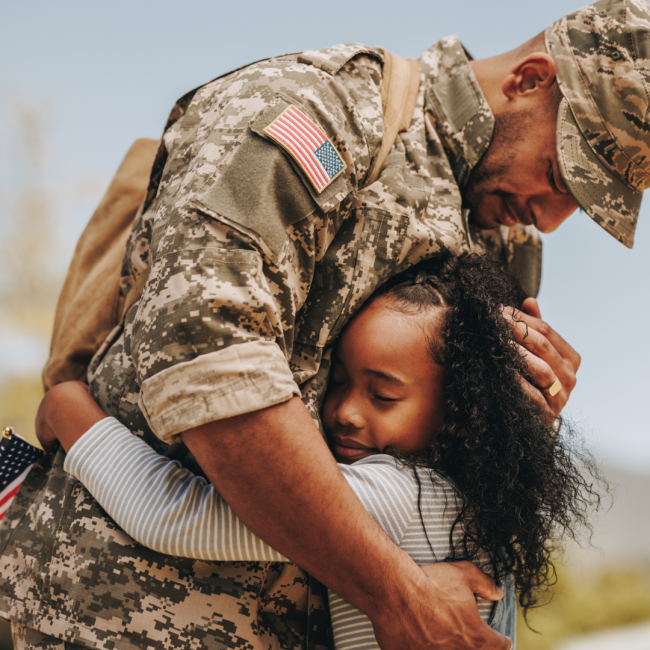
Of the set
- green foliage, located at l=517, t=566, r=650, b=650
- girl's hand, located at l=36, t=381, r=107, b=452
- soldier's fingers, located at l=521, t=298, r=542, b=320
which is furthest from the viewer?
green foliage, located at l=517, t=566, r=650, b=650

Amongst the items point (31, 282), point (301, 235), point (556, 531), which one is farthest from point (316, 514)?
point (31, 282)

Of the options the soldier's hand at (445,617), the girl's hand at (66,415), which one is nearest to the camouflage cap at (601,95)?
the soldier's hand at (445,617)

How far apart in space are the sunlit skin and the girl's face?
69cm

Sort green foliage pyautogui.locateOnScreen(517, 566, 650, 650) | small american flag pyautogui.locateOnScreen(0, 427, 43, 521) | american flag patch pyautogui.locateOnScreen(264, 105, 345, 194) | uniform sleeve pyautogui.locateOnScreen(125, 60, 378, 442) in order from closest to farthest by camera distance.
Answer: uniform sleeve pyautogui.locateOnScreen(125, 60, 378, 442)
american flag patch pyautogui.locateOnScreen(264, 105, 345, 194)
small american flag pyautogui.locateOnScreen(0, 427, 43, 521)
green foliage pyautogui.locateOnScreen(517, 566, 650, 650)

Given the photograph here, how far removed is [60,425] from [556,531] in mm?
1462

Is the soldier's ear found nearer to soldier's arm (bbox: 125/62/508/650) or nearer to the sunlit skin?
the sunlit skin

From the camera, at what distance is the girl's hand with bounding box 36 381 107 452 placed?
153 cm

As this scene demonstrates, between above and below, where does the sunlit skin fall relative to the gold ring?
above

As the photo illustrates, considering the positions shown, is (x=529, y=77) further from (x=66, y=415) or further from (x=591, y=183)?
(x=66, y=415)

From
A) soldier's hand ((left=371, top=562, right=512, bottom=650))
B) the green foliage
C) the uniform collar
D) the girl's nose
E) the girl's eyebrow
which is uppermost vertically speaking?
the uniform collar

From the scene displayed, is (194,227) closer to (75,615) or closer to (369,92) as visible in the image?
(369,92)

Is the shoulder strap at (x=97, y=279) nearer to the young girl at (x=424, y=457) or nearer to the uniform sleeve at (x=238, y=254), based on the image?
the young girl at (x=424, y=457)

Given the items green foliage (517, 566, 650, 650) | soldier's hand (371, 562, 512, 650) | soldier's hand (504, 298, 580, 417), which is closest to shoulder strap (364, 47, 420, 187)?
soldier's hand (504, 298, 580, 417)

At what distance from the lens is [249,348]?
1.16 meters
